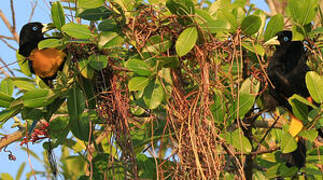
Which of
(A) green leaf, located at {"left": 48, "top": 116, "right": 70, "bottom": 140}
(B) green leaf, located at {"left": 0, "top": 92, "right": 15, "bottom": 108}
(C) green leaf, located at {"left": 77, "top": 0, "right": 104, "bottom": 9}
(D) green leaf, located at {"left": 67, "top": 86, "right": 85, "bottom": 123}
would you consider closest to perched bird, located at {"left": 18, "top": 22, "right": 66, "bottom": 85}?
(A) green leaf, located at {"left": 48, "top": 116, "right": 70, "bottom": 140}

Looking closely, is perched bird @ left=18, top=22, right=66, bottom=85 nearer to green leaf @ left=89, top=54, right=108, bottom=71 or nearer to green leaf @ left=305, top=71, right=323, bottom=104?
green leaf @ left=89, top=54, right=108, bottom=71

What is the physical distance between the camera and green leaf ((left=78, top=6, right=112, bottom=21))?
165cm

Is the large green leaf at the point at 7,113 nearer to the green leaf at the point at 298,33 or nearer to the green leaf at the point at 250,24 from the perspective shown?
the green leaf at the point at 250,24

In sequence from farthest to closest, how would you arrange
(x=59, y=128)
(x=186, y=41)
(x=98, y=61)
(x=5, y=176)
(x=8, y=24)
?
(x=8, y=24), (x=5, y=176), (x=59, y=128), (x=98, y=61), (x=186, y=41)

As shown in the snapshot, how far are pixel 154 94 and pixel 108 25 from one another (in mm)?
312

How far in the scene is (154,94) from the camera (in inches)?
62.1

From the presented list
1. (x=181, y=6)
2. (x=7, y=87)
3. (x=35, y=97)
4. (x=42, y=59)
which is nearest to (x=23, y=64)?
(x=42, y=59)

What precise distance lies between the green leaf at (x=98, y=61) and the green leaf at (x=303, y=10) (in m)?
0.80

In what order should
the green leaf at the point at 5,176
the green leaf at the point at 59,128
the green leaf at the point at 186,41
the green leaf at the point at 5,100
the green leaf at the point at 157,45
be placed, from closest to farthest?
1. the green leaf at the point at 186,41
2. the green leaf at the point at 157,45
3. the green leaf at the point at 5,100
4. the green leaf at the point at 59,128
5. the green leaf at the point at 5,176

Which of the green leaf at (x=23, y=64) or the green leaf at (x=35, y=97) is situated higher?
the green leaf at (x=23, y=64)

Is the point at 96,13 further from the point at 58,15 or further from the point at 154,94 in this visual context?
the point at 154,94

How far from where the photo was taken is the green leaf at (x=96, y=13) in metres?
1.65

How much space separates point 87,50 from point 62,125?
54cm

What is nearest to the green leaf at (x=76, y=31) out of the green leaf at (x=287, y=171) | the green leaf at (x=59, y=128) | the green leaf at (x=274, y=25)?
the green leaf at (x=59, y=128)
